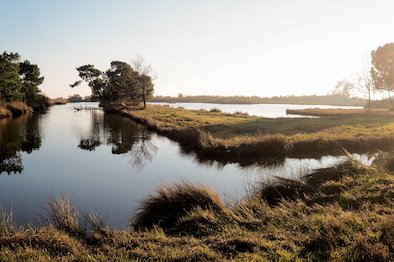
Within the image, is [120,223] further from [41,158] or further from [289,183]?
[41,158]

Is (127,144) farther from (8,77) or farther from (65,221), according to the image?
(8,77)

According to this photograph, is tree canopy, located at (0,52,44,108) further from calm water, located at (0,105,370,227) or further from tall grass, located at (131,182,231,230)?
tall grass, located at (131,182,231,230)

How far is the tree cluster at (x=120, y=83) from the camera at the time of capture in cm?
8731

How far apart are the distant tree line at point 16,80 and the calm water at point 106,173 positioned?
32.3m

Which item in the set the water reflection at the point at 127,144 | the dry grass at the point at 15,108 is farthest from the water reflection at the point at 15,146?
the dry grass at the point at 15,108

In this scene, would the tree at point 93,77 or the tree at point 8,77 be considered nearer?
the tree at point 8,77

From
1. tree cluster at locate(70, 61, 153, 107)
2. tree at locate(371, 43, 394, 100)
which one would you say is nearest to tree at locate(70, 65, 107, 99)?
tree cluster at locate(70, 61, 153, 107)

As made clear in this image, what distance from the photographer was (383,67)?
7500 centimetres

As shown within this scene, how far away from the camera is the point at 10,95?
66188 mm

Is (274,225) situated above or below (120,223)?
above

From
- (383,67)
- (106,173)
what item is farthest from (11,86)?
(383,67)

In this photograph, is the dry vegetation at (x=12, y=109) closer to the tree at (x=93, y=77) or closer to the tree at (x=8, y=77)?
the tree at (x=8, y=77)

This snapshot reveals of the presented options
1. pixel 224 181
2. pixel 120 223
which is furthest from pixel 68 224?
pixel 224 181

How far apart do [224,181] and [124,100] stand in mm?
82375
